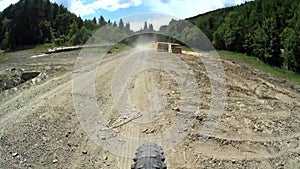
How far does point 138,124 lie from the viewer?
15.2m

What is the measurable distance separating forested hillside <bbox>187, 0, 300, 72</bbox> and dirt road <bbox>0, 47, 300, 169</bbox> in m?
12.3

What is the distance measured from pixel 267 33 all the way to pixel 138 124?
28053 mm

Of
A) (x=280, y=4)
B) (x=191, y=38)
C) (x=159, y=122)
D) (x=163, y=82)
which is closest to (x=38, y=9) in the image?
(x=191, y=38)

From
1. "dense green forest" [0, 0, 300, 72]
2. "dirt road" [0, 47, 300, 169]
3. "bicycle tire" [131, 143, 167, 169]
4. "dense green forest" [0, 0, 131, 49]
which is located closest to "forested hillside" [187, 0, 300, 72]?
"dense green forest" [0, 0, 300, 72]

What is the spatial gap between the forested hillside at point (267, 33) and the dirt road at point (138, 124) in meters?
12.3

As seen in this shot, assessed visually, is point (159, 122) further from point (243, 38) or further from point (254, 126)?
point (243, 38)

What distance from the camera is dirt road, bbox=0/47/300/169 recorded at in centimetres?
1291

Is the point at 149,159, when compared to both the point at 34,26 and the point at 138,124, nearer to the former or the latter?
the point at 138,124

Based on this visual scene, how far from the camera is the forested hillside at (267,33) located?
34438 millimetres

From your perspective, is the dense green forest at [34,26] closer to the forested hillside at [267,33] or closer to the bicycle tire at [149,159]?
the forested hillside at [267,33]

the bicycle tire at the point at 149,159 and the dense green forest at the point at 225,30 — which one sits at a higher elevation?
the dense green forest at the point at 225,30

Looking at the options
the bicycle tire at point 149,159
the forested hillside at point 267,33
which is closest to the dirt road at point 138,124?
the bicycle tire at point 149,159

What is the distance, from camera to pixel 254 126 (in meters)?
16.0

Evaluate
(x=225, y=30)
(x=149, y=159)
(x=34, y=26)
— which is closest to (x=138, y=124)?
(x=149, y=159)
